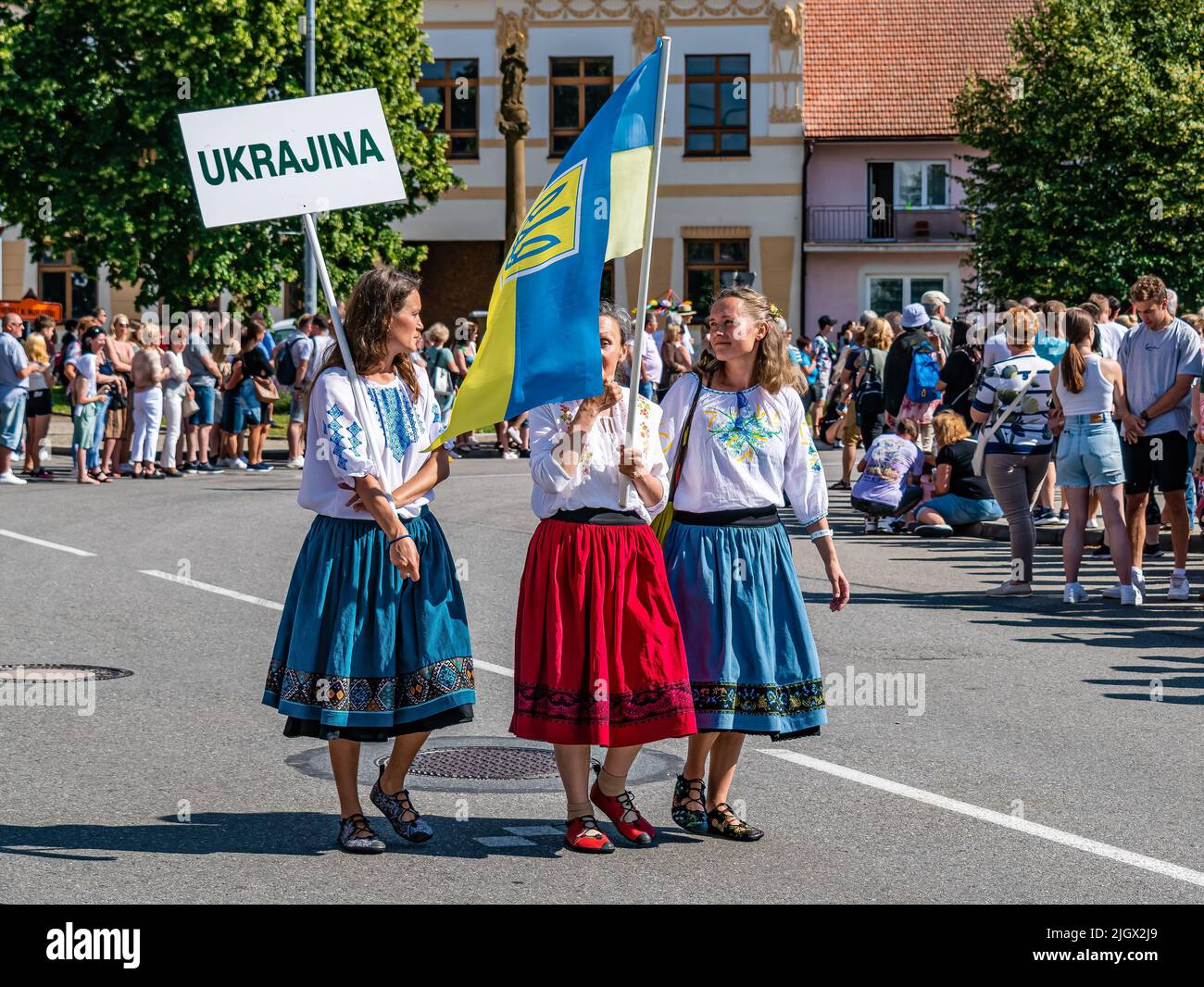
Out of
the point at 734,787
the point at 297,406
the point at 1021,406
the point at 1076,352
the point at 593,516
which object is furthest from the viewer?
the point at 297,406

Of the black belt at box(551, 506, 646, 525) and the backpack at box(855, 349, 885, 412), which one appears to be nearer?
the black belt at box(551, 506, 646, 525)

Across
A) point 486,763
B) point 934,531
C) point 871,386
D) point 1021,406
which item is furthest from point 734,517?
point 871,386

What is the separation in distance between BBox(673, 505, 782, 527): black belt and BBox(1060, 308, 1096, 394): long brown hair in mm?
6063

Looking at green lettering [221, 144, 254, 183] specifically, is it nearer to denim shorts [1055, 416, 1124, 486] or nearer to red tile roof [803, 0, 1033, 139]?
denim shorts [1055, 416, 1124, 486]

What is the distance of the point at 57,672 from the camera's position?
9531 millimetres

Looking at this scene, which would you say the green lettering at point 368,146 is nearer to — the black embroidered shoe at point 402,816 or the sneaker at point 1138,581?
→ the black embroidered shoe at point 402,816

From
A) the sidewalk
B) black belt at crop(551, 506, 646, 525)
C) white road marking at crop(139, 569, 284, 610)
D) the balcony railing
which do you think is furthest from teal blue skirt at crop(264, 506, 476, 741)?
the balcony railing

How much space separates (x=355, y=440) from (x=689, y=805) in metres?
1.72

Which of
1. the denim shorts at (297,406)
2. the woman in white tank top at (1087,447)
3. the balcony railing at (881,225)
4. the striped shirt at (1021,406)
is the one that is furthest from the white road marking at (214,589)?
the balcony railing at (881,225)

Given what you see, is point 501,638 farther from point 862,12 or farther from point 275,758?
point 862,12

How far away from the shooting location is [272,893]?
570cm

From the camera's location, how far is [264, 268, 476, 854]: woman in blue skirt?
6.19 m

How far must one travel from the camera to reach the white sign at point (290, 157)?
6523 mm

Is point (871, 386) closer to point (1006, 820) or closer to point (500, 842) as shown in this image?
point (1006, 820)
